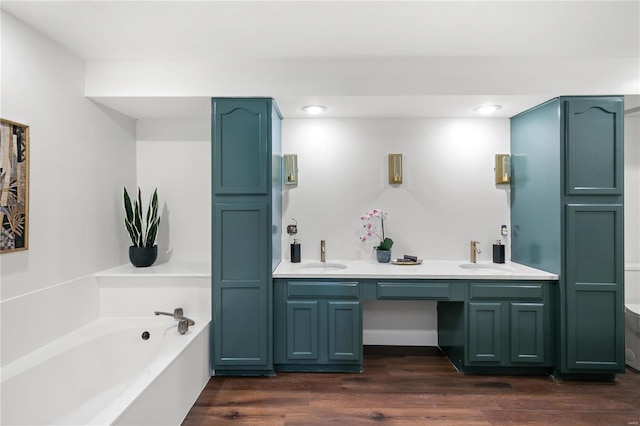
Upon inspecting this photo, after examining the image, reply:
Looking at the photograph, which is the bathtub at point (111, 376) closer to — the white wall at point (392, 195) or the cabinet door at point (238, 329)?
the cabinet door at point (238, 329)

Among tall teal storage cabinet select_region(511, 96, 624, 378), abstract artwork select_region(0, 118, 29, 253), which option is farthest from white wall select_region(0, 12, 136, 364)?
tall teal storage cabinet select_region(511, 96, 624, 378)

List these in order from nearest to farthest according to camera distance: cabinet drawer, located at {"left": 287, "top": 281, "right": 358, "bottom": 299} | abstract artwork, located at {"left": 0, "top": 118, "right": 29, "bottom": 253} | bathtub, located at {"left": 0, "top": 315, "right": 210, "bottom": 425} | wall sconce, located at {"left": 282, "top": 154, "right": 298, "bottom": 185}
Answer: bathtub, located at {"left": 0, "top": 315, "right": 210, "bottom": 425}
abstract artwork, located at {"left": 0, "top": 118, "right": 29, "bottom": 253}
cabinet drawer, located at {"left": 287, "top": 281, "right": 358, "bottom": 299}
wall sconce, located at {"left": 282, "top": 154, "right": 298, "bottom": 185}

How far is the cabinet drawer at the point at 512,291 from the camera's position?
2.60 m

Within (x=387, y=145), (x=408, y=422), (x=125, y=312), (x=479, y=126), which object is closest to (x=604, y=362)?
(x=408, y=422)

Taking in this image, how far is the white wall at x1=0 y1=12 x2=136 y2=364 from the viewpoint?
1.96m

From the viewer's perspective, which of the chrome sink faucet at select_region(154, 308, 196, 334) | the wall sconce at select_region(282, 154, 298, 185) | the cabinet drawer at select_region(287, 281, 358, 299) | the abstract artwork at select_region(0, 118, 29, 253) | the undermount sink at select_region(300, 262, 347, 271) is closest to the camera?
the abstract artwork at select_region(0, 118, 29, 253)

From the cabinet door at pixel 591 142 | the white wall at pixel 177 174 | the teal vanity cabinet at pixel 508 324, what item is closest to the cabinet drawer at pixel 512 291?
the teal vanity cabinet at pixel 508 324

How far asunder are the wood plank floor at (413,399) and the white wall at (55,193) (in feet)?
3.66

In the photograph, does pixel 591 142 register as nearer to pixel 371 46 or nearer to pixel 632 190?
pixel 632 190

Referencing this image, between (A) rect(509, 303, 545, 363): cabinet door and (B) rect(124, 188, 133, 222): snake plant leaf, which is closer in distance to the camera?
(A) rect(509, 303, 545, 363): cabinet door

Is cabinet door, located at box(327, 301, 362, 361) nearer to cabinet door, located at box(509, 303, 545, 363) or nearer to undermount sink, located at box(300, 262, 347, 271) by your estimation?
undermount sink, located at box(300, 262, 347, 271)

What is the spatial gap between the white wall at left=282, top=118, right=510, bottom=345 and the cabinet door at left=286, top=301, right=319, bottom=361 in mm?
690

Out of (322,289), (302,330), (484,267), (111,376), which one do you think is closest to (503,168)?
(484,267)

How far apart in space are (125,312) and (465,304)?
2.62 metres
